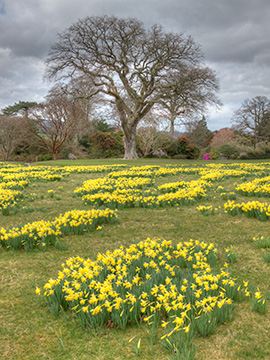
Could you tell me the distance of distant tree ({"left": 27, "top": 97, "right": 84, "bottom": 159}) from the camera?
3441cm

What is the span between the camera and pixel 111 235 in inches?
202

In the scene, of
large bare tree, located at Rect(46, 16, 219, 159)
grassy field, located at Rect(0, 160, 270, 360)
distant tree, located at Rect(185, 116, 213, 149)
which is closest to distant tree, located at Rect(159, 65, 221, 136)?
large bare tree, located at Rect(46, 16, 219, 159)

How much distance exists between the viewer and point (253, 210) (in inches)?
221

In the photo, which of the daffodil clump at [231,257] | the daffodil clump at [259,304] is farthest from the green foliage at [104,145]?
the daffodil clump at [259,304]

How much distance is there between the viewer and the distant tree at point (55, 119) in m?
34.4

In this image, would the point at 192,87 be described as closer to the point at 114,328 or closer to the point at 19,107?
the point at 114,328

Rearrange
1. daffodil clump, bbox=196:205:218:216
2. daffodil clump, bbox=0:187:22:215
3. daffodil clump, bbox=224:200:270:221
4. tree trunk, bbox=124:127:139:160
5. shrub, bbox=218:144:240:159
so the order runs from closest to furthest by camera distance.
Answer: daffodil clump, bbox=224:200:270:221 < daffodil clump, bbox=196:205:218:216 < daffodil clump, bbox=0:187:22:215 < tree trunk, bbox=124:127:139:160 < shrub, bbox=218:144:240:159

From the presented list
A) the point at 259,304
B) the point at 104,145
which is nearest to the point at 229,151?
the point at 104,145

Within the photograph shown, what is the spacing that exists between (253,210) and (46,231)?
167 inches

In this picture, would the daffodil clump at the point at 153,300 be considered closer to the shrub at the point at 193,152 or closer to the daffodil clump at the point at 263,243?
the daffodil clump at the point at 263,243

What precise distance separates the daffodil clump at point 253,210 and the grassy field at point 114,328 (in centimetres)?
11

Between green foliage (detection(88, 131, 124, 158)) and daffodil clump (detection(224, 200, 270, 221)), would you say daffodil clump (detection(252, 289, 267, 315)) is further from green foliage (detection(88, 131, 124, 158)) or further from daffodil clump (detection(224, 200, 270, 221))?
green foliage (detection(88, 131, 124, 158))

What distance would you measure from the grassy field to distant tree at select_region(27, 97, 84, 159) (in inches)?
1178

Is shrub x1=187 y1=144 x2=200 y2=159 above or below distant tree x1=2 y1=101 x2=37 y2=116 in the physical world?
below
